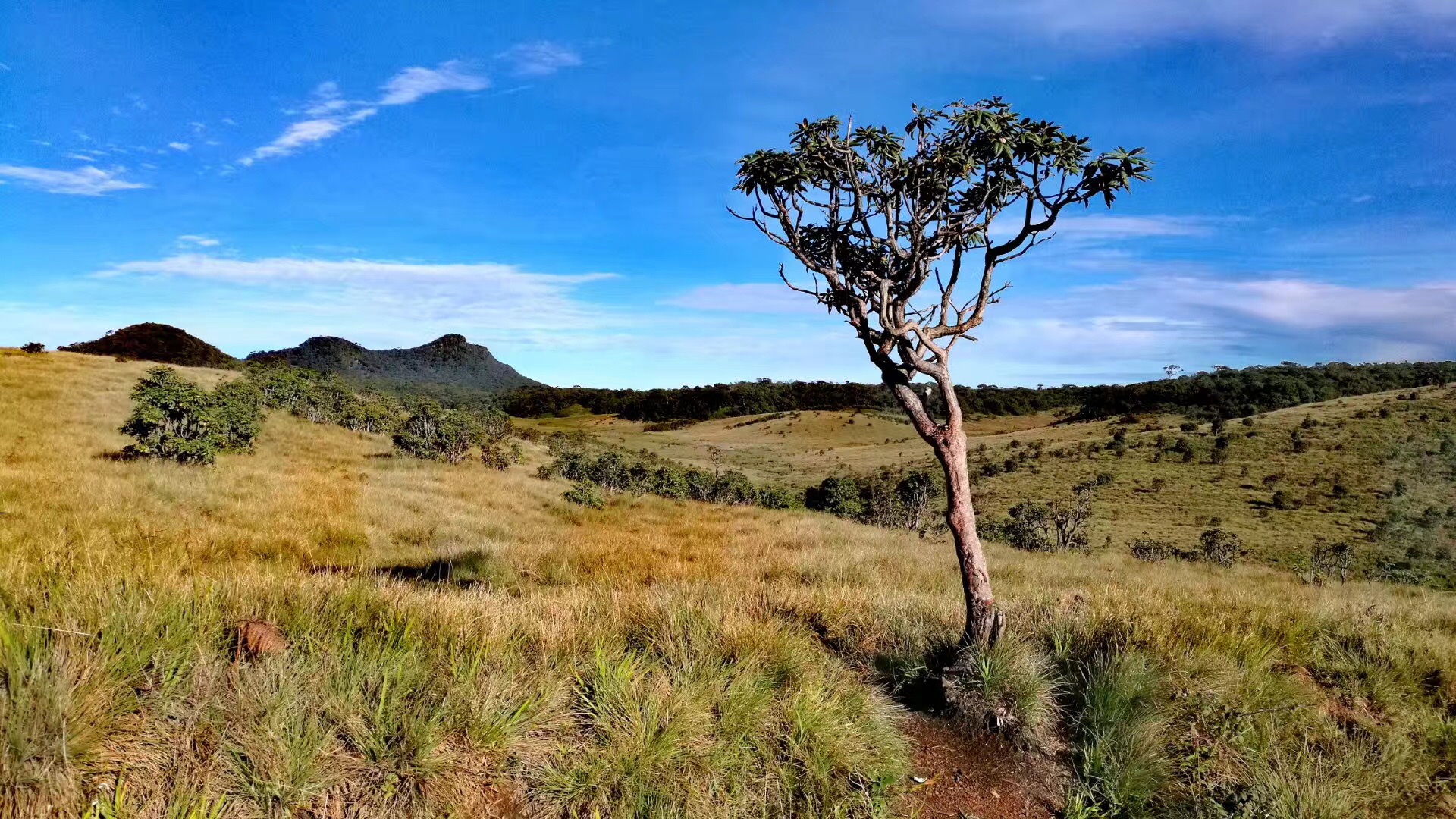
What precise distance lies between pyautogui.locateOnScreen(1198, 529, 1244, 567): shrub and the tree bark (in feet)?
124

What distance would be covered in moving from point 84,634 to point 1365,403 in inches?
3916

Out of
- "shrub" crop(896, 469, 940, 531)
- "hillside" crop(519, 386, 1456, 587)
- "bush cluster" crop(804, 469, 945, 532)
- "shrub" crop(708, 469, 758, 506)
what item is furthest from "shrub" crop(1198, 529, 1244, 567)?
"shrub" crop(708, 469, 758, 506)

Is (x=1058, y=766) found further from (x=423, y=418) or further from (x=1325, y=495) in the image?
(x=1325, y=495)

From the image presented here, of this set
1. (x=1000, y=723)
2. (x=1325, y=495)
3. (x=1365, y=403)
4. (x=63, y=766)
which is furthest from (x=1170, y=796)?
(x=1365, y=403)

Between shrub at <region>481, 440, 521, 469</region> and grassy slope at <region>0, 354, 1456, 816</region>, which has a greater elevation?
grassy slope at <region>0, 354, 1456, 816</region>

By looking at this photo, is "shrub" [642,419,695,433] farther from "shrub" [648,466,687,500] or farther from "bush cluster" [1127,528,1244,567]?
"bush cluster" [1127,528,1244,567]

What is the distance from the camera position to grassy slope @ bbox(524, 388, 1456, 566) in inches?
1839

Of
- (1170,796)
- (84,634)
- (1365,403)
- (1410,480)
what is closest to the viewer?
(84,634)

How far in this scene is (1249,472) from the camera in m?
58.5

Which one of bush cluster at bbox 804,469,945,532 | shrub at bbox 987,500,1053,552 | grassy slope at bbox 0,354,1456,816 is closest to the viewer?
grassy slope at bbox 0,354,1456,816

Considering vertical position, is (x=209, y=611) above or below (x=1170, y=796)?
above

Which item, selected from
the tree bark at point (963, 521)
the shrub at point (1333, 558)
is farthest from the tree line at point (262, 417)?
the shrub at point (1333, 558)

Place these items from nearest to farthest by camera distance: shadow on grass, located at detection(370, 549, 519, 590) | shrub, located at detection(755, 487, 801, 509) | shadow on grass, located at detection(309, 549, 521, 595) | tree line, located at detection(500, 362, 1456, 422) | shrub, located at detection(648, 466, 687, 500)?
shadow on grass, located at detection(309, 549, 521, 595)
shadow on grass, located at detection(370, 549, 519, 590)
shrub, located at detection(648, 466, 687, 500)
shrub, located at detection(755, 487, 801, 509)
tree line, located at detection(500, 362, 1456, 422)

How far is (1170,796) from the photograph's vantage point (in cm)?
438
